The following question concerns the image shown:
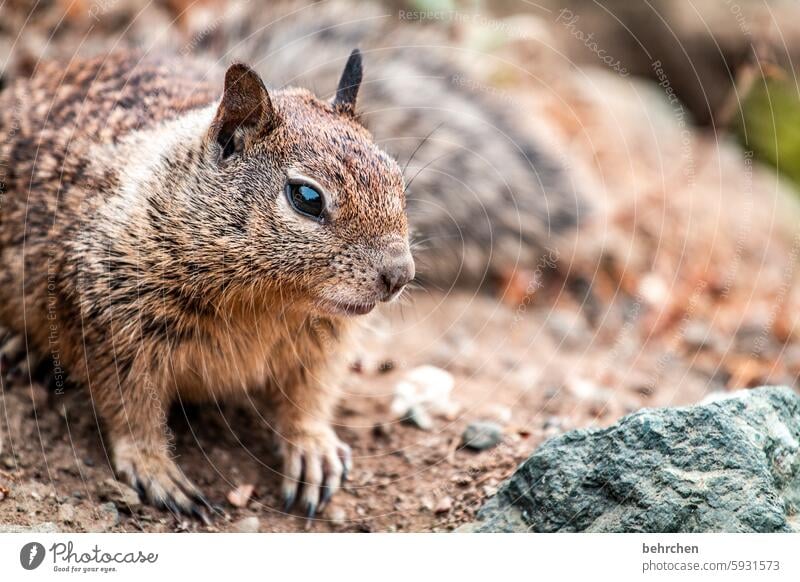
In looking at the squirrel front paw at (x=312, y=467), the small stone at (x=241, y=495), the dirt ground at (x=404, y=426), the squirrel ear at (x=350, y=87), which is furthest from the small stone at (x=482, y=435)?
the squirrel ear at (x=350, y=87)

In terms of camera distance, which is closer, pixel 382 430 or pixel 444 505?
pixel 444 505

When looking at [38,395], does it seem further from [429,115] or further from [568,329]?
[568,329]

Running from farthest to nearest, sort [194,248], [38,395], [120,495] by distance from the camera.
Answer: [38,395], [120,495], [194,248]

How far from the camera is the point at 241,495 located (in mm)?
3633

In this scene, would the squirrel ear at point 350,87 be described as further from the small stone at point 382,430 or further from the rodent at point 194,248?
the small stone at point 382,430

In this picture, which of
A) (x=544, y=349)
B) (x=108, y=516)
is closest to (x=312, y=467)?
(x=108, y=516)

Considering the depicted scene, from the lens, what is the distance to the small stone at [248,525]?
11.2ft

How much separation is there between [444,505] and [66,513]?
4.46 feet

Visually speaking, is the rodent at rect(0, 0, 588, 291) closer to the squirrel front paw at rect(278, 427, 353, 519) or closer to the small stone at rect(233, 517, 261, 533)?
the squirrel front paw at rect(278, 427, 353, 519)

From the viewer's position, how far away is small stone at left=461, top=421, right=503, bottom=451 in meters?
3.84

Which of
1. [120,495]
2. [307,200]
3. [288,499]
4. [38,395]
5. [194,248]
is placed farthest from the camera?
[38,395]

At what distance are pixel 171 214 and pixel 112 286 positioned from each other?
0.35m

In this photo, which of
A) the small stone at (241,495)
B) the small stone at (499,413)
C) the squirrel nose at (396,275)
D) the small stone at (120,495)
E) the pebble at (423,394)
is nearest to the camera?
the squirrel nose at (396,275)

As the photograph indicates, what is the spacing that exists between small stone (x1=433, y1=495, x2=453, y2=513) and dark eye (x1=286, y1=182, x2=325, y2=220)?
1213mm
